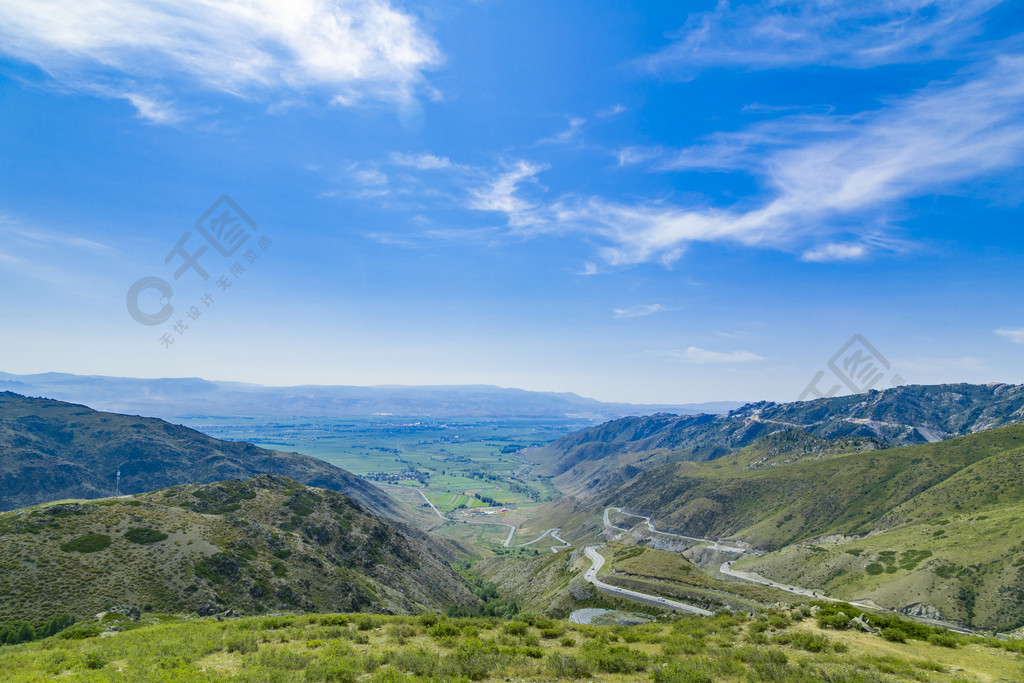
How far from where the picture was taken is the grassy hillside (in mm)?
99438

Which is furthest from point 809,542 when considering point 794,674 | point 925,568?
point 794,674

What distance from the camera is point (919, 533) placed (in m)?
132

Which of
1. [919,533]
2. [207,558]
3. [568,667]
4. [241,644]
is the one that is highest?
[568,667]

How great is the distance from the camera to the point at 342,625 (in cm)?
3419

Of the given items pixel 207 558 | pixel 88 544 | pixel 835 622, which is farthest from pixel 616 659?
pixel 88 544

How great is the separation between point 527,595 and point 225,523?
270ft

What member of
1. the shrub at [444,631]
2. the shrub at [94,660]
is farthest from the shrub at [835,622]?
the shrub at [94,660]

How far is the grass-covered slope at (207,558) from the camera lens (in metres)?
57.8

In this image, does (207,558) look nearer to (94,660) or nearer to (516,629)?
(94,660)

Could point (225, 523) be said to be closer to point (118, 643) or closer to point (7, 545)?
→ point (7, 545)

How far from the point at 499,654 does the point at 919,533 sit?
6563 inches

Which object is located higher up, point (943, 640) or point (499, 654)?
point (499, 654)

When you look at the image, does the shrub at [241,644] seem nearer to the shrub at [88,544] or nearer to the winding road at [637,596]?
the shrub at [88,544]

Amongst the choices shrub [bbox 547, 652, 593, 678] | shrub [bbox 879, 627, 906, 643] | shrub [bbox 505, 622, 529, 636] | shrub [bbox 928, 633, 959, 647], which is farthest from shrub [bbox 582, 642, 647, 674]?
shrub [bbox 928, 633, 959, 647]
